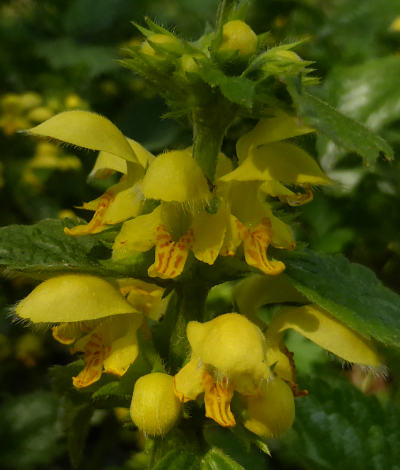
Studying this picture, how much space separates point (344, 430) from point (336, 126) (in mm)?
913

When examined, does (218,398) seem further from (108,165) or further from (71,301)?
(108,165)

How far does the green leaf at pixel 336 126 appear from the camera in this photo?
639 mm

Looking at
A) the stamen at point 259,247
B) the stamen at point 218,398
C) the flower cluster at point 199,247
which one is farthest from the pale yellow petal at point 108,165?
the stamen at point 218,398

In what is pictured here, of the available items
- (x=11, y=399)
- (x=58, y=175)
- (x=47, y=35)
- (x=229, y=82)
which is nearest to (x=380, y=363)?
(x=229, y=82)

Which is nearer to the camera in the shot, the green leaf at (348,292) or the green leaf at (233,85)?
the green leaf at (233,85)

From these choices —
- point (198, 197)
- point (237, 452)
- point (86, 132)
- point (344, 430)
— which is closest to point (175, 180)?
point (198, 197)

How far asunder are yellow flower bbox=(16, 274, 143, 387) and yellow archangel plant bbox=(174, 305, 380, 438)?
111 millimetres

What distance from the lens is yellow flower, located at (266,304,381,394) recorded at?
92cm

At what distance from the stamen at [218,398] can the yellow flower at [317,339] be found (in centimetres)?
12

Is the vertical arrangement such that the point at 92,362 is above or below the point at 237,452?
above

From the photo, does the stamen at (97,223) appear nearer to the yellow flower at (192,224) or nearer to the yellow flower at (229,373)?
the yellow flower at (192,224)

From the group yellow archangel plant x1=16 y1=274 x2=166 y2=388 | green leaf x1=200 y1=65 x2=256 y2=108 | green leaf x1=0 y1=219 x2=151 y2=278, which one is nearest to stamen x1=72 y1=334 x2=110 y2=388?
yellow archangel plant x1=16 y1=274 x2=166 y2=388


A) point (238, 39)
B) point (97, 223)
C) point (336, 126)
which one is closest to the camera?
point (336, 126)

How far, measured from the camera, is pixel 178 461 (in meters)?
0.89
